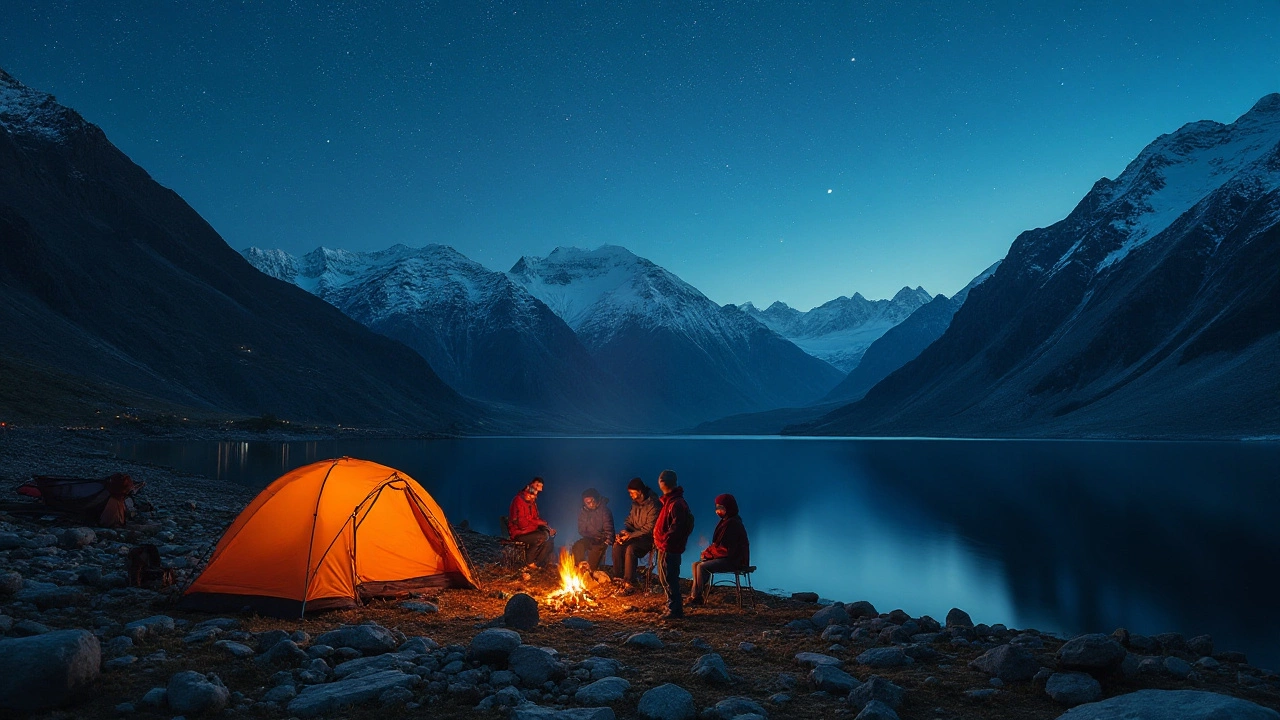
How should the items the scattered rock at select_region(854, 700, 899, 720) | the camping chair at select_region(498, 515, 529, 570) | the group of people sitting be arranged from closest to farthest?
1. the scattered rock at select_region(854, 700, 899, 720)
2. the group of people sitting
3. the camping chair at select_region(498, 515, 529, 570)

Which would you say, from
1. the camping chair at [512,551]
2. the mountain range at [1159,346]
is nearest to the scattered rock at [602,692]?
the camping chair at [512,551]

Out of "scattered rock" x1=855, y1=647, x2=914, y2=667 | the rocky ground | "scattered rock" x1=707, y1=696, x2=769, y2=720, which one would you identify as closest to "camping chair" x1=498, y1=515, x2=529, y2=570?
the rocky ground

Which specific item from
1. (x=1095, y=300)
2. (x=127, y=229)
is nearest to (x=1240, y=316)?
(x=1095, y=300)

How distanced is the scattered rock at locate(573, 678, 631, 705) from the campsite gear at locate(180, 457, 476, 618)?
566 centimetres

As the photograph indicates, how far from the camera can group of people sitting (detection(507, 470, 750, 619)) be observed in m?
13.4

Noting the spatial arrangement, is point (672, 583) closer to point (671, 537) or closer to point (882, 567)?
point (671, 537)

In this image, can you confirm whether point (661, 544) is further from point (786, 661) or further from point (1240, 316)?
point (1240, 316)

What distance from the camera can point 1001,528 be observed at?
116ft

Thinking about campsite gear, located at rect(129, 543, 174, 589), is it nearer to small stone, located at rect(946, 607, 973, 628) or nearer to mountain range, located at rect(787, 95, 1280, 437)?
small stone, located at rect(946, 607, 973, 628)

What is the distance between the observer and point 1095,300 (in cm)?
18362

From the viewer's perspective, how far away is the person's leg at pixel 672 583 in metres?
12.9

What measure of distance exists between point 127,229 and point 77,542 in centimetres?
16799

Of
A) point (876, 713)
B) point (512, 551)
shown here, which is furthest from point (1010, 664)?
point (512, 551)

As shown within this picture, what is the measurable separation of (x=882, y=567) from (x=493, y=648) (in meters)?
21.8
